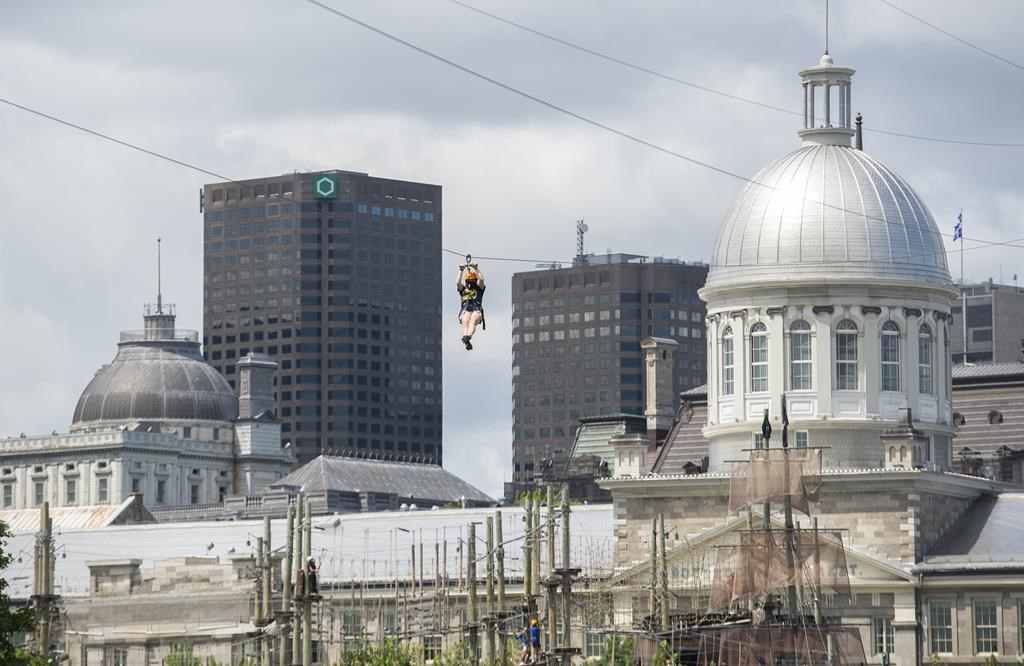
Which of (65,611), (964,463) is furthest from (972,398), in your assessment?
(65,611)

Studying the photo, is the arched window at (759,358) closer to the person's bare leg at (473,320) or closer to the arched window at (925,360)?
the arched window at (925,360)

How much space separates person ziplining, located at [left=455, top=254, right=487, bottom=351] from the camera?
114m

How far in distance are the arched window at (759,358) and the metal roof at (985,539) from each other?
442 inches

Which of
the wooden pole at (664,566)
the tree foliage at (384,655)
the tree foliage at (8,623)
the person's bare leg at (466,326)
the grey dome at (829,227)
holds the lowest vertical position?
the tree foliage at (384,655)

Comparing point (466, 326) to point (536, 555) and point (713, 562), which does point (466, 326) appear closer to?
point (536, 555)

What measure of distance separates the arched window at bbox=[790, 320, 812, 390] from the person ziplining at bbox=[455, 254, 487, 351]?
5543cm

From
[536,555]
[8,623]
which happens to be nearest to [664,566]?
[536,555]

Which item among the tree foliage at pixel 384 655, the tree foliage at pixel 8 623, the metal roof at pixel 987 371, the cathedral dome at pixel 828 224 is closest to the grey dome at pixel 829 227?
the cathedral dome at pixel 828 224

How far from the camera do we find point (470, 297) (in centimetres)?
11556

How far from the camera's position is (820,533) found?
534 feet

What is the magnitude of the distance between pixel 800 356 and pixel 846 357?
216cm

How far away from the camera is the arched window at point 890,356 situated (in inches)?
6678

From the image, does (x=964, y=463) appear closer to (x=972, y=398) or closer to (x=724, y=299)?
(x=972, y=398)

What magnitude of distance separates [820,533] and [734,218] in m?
17.8
